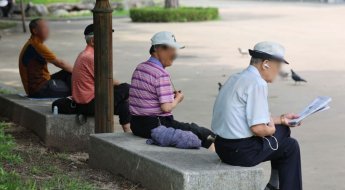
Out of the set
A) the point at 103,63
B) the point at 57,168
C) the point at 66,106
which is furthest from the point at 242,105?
the point at 66,106

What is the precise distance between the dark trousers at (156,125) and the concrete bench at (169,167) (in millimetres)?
83

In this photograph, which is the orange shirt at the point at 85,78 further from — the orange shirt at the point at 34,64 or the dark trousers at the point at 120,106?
the orange shirt at the point at 34,64

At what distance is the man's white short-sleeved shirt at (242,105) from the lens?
5.18m

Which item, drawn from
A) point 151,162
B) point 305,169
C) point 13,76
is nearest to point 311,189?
point 305,169

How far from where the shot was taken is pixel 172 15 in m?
30.9

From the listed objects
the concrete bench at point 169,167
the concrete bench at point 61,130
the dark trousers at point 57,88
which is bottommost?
the concrete bench at point 61,130

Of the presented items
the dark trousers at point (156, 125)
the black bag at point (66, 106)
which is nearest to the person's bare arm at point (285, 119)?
the dark trousers at point (156, 125)

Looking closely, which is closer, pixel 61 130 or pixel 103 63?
pixel 103 63

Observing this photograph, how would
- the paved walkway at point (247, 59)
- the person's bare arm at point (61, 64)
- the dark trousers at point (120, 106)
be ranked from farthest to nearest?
the person's bare arm at point (61, 64)
the paved walkway at point (247, 59)
the dark trousers at point (120, 106)

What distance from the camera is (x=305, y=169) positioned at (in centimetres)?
725

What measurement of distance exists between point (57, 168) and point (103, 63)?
1.19m

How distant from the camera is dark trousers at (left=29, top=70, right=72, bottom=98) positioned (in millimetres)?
8891

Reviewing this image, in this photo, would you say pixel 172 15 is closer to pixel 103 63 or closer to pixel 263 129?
pixel 103 63

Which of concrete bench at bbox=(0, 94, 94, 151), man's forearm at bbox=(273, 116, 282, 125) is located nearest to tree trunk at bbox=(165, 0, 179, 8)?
concrete bench at bbox=(0, 94, 94, 151)
